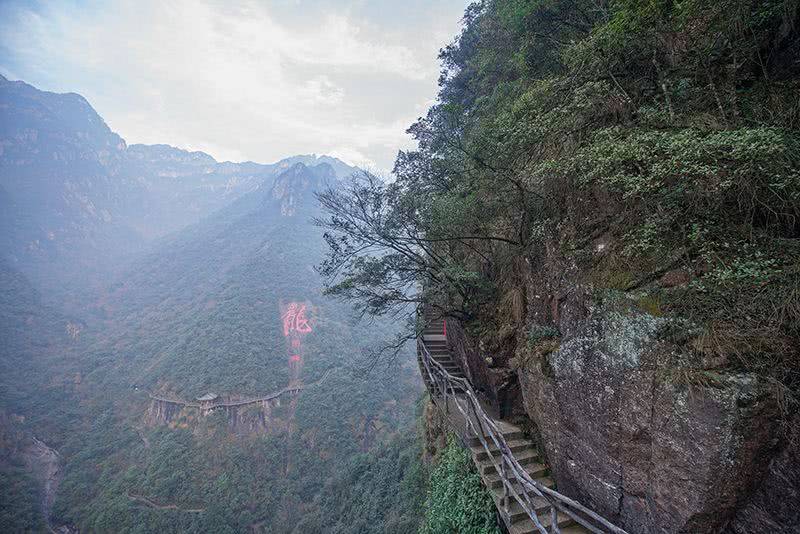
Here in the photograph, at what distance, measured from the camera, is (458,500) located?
6.73 metres

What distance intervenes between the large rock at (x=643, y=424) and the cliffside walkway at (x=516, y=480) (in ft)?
1.40

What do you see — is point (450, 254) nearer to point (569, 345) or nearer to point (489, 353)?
point (489, 353)

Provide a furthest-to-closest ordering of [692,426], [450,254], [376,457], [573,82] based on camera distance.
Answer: [376,457], [450,254], [573,82], [692,426]

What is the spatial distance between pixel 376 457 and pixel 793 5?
2804 cm

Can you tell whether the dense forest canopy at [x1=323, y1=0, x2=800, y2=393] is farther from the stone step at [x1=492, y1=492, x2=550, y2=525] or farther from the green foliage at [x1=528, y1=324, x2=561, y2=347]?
the stone step at [x1=492, y1=492, x2=550, y2=525]

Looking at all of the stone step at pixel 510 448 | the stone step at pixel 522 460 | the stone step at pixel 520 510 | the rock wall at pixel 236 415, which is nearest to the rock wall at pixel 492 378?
the stone step at pixel 510 448

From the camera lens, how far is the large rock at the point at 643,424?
9.52ft

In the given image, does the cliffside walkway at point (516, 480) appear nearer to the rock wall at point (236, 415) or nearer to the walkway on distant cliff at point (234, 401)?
the rock wall at point (236, 415)

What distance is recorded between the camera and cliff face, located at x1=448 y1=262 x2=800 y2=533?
2.88m

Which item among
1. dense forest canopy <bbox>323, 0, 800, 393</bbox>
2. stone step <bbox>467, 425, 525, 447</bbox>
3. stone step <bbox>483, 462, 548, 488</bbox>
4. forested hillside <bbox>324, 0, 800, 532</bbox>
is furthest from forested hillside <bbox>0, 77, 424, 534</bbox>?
forested hillside <bbox>324, 0, 800, 532</bbox>

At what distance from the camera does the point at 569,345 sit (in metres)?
4.61

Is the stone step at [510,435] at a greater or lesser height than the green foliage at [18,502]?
greater

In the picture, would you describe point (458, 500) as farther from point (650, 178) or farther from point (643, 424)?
point (650, 178)

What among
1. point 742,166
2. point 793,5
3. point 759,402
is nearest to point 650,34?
point 793,5
